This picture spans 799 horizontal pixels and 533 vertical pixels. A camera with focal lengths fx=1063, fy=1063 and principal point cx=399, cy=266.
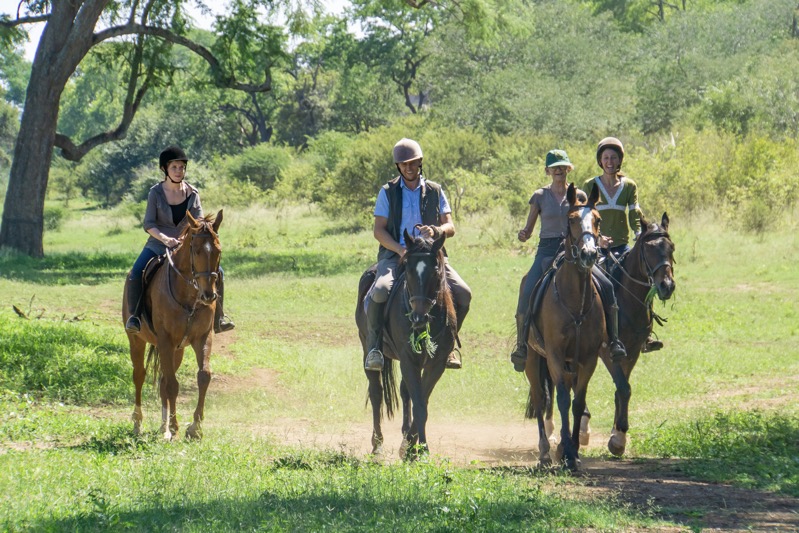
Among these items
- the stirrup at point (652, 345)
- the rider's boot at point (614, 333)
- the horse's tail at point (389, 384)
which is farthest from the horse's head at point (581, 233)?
the stirrup at point (652, 345)

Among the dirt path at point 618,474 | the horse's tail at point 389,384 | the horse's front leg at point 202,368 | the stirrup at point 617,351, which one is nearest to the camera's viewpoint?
the dirt path at point 618,474

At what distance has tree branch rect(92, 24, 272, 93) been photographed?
2736 cm

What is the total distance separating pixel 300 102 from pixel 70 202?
1700 cm

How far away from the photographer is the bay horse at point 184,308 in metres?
9.68

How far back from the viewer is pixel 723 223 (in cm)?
2731

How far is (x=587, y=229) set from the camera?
888 centimetres

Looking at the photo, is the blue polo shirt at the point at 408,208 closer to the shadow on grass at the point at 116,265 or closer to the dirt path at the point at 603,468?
the dirt path at the point at 603,468

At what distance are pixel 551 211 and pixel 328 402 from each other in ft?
15.3

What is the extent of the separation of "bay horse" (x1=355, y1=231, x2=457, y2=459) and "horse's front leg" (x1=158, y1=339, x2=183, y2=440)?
2.02 m

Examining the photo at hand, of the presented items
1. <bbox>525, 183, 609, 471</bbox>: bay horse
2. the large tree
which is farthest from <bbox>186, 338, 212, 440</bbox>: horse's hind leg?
the large tree

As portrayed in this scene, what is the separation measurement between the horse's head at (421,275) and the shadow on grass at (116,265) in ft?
53.3

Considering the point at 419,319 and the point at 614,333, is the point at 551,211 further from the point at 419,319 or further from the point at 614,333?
the point at 419,319

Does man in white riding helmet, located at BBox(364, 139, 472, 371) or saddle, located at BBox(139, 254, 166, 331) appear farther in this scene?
saddle, located at BBox(139, 254, 166, 331)

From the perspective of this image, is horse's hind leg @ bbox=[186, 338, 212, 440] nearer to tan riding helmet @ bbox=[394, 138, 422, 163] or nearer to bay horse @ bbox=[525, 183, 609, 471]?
tan riding helmet @ bbox=[394, 138, 422, 163]
